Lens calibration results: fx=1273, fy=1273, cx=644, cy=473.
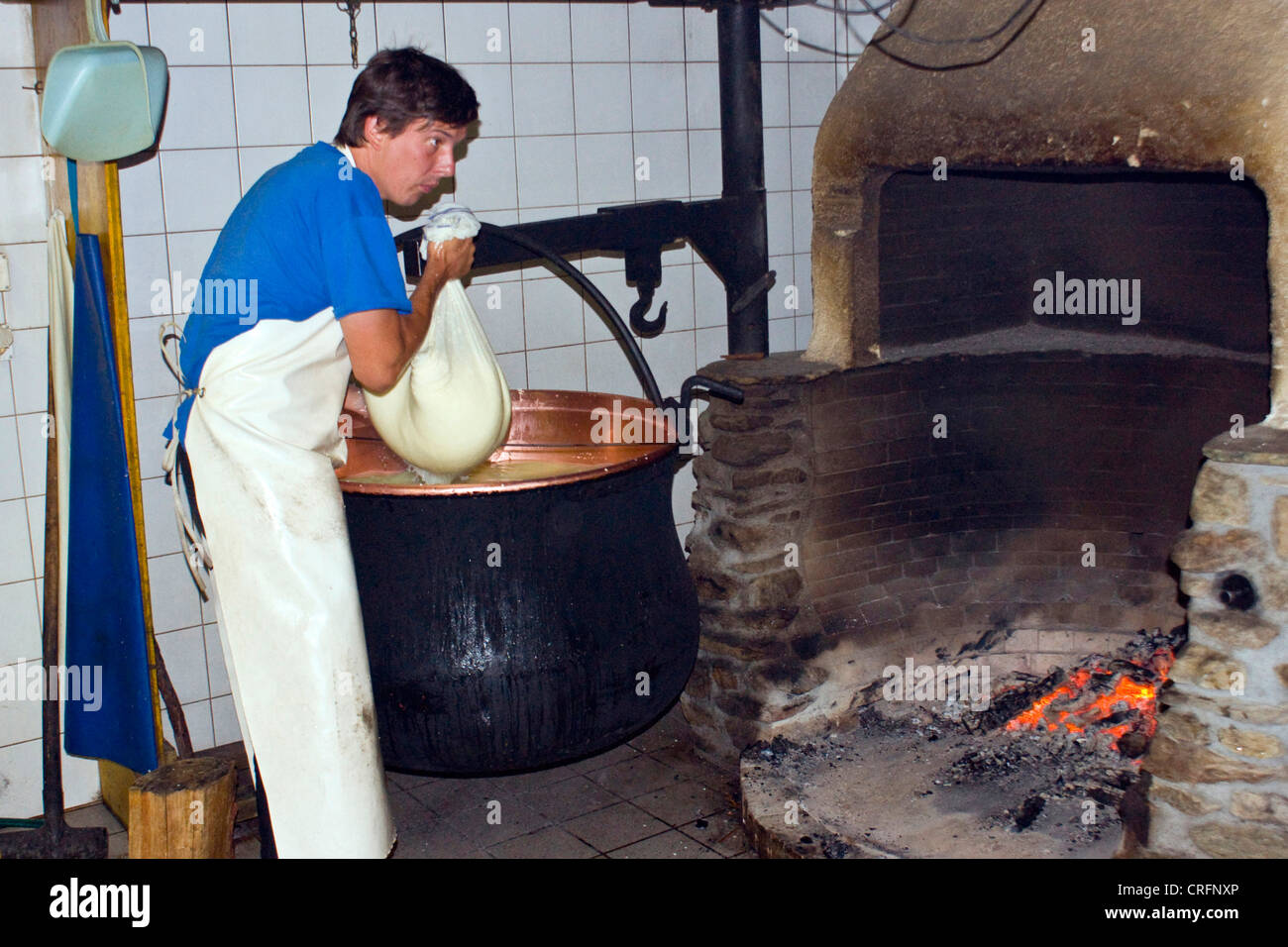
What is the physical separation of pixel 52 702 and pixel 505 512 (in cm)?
158

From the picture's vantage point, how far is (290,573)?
8.04 feet

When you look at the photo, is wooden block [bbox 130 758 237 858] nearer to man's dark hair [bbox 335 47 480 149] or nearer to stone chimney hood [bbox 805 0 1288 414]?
man's dark hair [bbox 335 47 480 149]

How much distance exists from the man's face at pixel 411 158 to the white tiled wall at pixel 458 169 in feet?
3.72

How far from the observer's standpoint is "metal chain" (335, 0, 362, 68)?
11.5 feet

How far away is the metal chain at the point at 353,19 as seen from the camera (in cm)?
352

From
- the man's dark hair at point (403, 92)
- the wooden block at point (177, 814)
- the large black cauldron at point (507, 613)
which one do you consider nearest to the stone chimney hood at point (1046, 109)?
the large black cauldron at point (507, 613)

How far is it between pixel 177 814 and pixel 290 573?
897 mm

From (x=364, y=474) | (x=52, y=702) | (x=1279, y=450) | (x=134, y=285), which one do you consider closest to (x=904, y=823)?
(x=1279, y=450)

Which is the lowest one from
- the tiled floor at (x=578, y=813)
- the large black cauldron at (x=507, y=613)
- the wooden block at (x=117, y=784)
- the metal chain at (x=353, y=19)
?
the tiled floor at (x=578, y=813)

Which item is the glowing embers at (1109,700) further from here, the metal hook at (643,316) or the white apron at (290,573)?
the white apron at (290,573)

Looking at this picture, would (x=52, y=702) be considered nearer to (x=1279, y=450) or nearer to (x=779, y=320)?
(x=779, y=320)

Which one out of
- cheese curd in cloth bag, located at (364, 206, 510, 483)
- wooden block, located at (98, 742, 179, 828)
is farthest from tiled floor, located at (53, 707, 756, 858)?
cheese curd in cloth bag, located at (364, 206, 510, 483)

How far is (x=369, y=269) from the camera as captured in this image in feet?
7.77

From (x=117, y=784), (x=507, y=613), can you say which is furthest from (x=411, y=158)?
(x=117, y=784)
